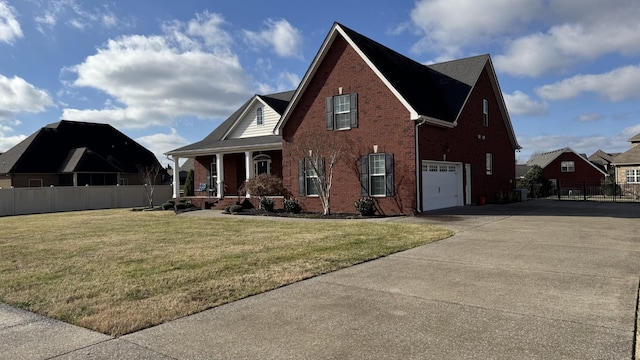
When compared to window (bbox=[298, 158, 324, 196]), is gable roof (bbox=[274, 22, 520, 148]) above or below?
above

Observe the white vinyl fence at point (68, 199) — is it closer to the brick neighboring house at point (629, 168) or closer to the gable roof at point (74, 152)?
the gable roof at point (74, 152)

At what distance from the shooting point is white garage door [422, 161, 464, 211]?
747 inches

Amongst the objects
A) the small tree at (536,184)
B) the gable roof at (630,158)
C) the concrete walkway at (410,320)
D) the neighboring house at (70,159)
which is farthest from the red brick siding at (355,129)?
the gable roof at (630,158)

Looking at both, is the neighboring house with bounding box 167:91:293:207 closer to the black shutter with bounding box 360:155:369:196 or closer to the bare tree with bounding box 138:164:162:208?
the bare tree with bounding box 138:164:162:208

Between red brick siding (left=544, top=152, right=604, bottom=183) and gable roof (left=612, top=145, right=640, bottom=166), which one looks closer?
gable roof (left=612, top=145, right=640, bottom=166)

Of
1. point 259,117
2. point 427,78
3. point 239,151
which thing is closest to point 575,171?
point 427,78

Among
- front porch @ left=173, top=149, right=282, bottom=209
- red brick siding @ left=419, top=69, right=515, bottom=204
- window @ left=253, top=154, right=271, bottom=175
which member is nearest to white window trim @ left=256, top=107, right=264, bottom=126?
front porch @ left=173, top=149, right=282, bottom=209

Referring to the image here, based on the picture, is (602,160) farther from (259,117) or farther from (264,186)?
(264,186)

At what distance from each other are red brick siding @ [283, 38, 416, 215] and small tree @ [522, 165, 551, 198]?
19.6 metres

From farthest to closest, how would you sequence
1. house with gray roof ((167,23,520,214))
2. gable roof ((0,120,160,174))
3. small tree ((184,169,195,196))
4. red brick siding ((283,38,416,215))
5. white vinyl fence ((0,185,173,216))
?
gable roof ((0,120,160,174)) → small tree ((184,169,195,196)) → white vinyl fence ((0,185,173,216)) → house with gray roof ((167,23,520,214)) → red brick siding ((283,38,416,215))

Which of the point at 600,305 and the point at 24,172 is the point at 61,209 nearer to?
the point at 24,172

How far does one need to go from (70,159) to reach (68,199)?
9932 mm

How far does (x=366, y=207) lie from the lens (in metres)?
18.1

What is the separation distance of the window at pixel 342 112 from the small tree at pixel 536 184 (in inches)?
792
